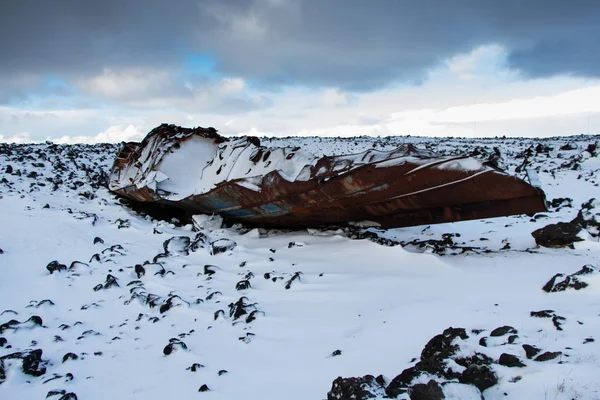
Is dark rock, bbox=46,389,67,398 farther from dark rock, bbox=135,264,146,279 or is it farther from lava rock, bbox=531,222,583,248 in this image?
lava rock, bbox=531,222,583,248

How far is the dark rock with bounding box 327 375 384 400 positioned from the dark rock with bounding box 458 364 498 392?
0.38 meters

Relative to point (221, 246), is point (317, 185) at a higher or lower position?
higher

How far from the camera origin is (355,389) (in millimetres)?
1751

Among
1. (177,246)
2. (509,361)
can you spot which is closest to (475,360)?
(509,361)

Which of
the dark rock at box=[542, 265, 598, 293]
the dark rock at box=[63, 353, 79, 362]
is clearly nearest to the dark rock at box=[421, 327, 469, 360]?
the dark rock at box=[542, 265, 598, 293]

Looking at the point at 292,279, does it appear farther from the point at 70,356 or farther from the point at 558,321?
the point at 558,321

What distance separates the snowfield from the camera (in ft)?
6.46

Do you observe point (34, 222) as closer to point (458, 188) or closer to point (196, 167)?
point (196, 167)

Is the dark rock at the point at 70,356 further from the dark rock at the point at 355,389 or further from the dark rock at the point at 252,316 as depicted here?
the dark rock at the point at 355,389

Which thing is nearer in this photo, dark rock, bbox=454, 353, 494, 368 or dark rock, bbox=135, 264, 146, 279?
dark rock, bbox=454, 353, 494, 368

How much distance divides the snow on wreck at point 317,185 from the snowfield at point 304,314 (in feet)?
0.83

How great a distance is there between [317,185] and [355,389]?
9.10 ft

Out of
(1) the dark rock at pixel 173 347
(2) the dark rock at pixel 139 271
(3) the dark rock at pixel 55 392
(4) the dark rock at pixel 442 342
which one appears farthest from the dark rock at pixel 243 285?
(4) the dark rock at pixel 442 342

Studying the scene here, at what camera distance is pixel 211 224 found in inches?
246
